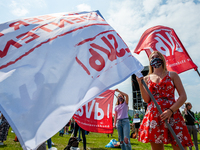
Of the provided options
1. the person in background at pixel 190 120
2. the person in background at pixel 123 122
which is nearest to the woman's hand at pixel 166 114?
the person in background at pixel 123 122

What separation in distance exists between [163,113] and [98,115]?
471 centimetres

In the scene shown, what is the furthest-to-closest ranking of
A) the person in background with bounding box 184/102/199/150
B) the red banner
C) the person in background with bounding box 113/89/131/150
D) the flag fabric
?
the person in background with bounding box 184/102/199/150 → the red banner → the person in background with bounding box 113/89/131/150 → the flag fabric

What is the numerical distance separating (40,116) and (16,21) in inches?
46.7

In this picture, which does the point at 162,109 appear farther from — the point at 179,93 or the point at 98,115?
the point at 98,115

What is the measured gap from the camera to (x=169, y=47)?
4195 mm

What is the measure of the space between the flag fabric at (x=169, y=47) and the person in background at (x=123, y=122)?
1.75 metres

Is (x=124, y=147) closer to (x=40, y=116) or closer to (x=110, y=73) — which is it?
(x=110, y=73)

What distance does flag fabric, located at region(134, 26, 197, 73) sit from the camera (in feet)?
13.0

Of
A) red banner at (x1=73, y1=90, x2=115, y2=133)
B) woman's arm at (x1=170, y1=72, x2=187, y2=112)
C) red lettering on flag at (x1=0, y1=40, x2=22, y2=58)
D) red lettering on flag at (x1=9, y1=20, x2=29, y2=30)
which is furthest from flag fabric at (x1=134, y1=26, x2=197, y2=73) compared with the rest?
red banner at (x1=73, y1=90, x2=115, y2=133)

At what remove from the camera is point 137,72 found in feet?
5.52

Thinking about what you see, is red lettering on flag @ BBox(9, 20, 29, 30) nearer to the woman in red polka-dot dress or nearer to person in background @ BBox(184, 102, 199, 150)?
the woman in red polka-dot dress

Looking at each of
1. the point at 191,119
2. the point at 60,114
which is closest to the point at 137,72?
the point at 60,114

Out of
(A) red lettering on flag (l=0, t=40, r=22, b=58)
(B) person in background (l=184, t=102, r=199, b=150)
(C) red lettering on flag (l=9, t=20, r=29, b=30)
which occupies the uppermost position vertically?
(C) red lettering on flag (l=9, t=20, r=29, b=30)

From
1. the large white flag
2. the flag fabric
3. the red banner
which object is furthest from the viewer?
the red banner
